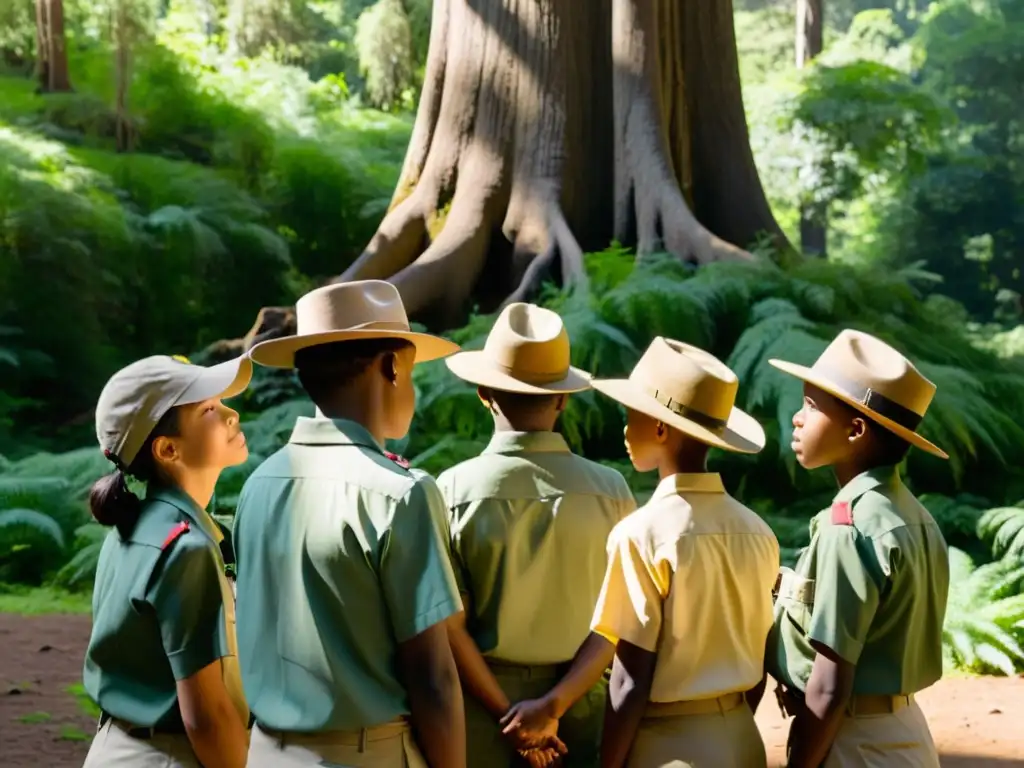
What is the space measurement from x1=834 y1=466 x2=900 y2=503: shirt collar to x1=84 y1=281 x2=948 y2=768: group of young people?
0.04 ft

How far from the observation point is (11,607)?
7.04m

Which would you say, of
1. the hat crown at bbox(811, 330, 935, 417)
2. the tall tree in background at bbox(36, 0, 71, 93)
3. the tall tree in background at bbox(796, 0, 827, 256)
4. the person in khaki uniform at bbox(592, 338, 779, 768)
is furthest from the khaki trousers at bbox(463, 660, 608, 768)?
the tall tree in background at bbox(796, 0, 827, 256)

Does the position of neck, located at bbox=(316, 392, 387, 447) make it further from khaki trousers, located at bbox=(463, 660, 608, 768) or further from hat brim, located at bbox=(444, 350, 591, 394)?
khaki trousers, located at bbox=(463, 660, 608, 768)

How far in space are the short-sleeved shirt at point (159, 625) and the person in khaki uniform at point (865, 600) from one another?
1.41 meters

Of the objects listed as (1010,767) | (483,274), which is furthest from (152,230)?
(1010,767)

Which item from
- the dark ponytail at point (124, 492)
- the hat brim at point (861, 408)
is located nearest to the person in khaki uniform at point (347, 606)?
the dark ponytail at point (124, 492)

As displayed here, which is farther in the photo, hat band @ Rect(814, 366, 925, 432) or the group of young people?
hat band @ Rect(814, 366, 925, 432)

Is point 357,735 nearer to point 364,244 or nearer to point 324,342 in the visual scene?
point 324,342

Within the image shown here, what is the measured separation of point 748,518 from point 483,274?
6.81m

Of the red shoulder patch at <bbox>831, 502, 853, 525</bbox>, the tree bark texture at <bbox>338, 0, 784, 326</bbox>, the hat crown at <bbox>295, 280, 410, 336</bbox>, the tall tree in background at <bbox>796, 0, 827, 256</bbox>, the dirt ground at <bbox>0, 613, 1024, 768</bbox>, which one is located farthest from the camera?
the tall tree in background at <bbox>796, 0, 827, 256</bbox>

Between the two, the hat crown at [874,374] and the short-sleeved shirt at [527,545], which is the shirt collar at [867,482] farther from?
the short-sleeved shirt at [527,545]

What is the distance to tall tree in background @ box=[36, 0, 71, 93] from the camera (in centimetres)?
1468

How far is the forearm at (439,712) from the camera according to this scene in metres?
2.54

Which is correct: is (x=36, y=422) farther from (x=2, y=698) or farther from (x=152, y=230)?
(x=2, y=698)
